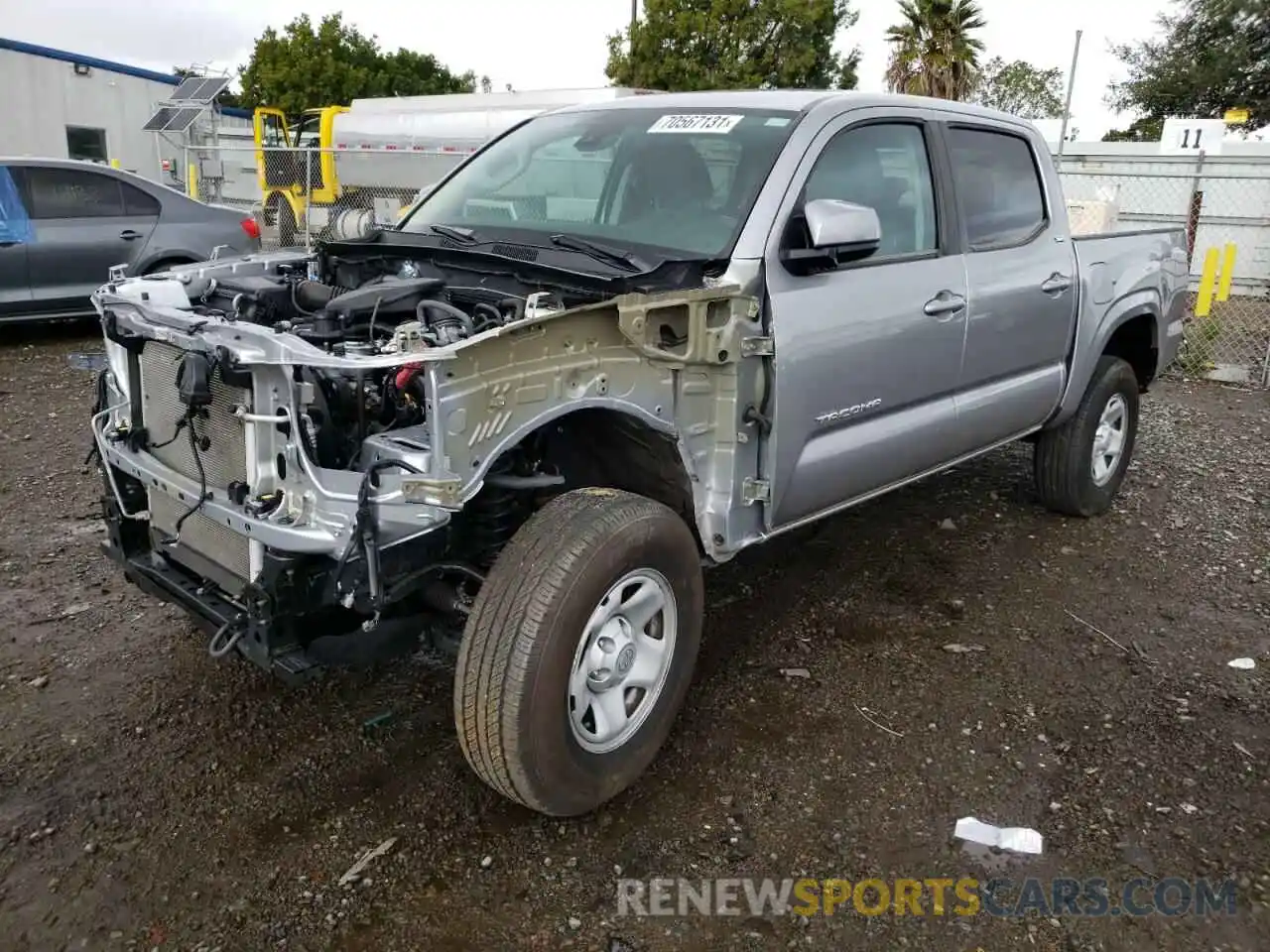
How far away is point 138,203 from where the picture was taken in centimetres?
969

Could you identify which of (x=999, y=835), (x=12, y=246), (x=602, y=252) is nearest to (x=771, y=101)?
(x=602, y=252)

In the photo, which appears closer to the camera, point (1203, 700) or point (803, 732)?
point (803, 732)

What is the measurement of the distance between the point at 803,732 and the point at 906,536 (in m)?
2.11

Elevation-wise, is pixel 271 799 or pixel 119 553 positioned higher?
pixel 119 553

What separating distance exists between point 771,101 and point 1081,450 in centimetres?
267

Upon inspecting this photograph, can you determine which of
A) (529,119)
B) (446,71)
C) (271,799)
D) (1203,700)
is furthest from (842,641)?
(446,71)

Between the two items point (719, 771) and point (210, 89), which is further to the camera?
point (210, 89)

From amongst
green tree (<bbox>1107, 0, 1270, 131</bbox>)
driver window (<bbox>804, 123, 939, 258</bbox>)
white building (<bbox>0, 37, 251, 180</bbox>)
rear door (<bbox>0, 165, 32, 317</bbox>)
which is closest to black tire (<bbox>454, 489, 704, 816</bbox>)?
driver window (<bbox>804, 123, 939, 258</bbox>)

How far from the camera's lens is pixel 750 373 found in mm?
3285

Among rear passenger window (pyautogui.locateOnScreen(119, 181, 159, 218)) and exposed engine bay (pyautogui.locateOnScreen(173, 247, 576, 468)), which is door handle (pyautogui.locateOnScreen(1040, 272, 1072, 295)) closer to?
exposed engine bay (pyautogui.locateOnScreen(173, 247, 576, 468))

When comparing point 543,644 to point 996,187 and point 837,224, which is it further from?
point 996,187

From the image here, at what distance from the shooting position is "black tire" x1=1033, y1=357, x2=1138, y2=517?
17.6 feet

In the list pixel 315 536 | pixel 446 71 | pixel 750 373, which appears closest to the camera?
pixel 315 536

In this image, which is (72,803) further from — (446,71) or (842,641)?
(446,71)
